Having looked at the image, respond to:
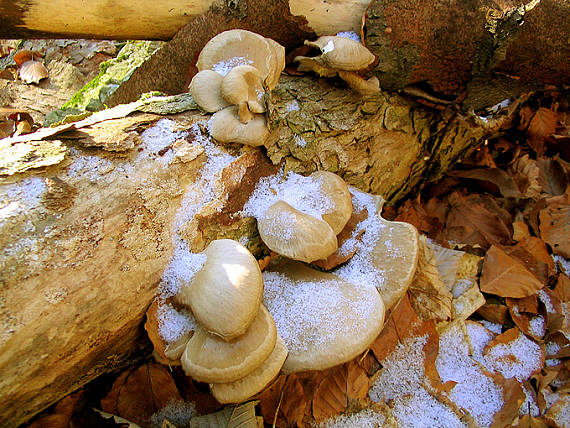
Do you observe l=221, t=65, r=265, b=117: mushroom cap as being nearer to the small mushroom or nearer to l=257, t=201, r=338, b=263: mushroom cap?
the small mushroom

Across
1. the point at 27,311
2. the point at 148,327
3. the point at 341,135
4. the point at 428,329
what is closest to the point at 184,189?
the point at 148,327

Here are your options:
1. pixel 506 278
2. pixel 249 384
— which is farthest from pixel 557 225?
pixel 249 384

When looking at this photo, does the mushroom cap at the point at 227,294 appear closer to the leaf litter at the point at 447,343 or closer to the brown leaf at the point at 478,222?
the leaf litter at the point at 447,343

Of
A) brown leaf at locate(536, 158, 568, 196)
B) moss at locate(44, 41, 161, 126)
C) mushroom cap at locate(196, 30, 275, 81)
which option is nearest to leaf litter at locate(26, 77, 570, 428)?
brown leaf at locate(536, 158, 568, 196)

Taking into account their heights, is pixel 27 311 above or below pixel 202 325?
above

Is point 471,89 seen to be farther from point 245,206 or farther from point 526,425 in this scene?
Result: point 526,425

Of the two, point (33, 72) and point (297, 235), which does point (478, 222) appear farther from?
point (33, 72)
